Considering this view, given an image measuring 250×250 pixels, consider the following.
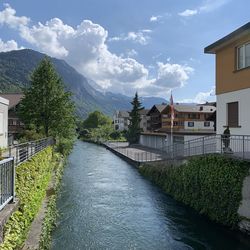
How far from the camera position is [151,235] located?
14.2 m

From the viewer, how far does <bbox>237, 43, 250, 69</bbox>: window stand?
637 inches

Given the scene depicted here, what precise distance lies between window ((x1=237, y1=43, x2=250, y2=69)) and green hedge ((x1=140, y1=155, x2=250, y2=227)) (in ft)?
15.7

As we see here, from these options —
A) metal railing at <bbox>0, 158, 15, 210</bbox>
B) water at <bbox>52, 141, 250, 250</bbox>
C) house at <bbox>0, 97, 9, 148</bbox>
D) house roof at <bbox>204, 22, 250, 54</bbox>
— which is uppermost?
house roof at <bbox>204, 22, 250, 54</bbox>

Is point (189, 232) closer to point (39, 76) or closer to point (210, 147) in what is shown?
point (210, 147)

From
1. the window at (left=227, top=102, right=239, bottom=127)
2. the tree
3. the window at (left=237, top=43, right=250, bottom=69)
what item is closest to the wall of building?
the window at (left=227, top=102, right=239, bottom=127)

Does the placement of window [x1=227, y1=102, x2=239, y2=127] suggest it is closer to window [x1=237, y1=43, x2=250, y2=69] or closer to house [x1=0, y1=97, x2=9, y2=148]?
window [x1=237, y1=43, x2=250, y2=69]

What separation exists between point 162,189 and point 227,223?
9.95 meters

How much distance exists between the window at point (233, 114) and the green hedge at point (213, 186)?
2.55m

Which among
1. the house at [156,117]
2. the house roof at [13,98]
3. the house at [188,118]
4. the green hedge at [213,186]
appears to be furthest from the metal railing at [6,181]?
the house at [156,117]

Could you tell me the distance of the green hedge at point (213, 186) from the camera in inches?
555

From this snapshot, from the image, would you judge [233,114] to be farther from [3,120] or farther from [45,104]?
[45,104]

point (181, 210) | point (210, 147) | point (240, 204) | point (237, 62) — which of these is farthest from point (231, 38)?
point (181, 210)

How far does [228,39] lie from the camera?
16.9m

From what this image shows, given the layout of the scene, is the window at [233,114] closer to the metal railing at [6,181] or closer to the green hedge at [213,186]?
the green hedge at [213,186]
